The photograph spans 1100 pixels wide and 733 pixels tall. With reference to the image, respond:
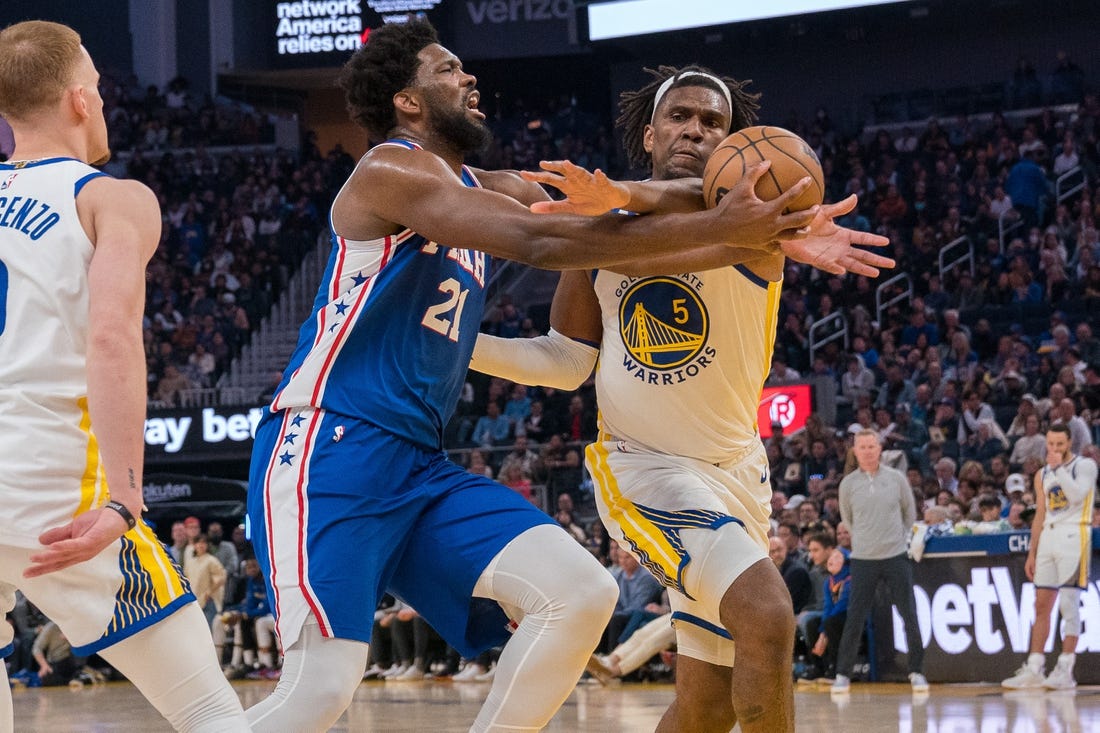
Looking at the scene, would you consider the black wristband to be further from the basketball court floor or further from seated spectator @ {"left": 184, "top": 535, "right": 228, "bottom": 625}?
seated spectator @ {"left": 184, "top": 535, "right": 228, "bottom": 625}

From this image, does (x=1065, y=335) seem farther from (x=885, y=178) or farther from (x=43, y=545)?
(x=43, y=545)

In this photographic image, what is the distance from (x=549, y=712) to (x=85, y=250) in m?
1.74

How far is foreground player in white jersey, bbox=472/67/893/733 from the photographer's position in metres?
4.52

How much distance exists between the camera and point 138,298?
3033mm

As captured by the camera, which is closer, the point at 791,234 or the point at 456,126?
the point at 791,234

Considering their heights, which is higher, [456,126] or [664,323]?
[456,126]

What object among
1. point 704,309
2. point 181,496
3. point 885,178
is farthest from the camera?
point 885,178

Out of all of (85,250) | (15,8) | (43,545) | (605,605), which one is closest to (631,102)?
(605,605)

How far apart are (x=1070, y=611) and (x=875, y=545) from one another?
58.8 inches

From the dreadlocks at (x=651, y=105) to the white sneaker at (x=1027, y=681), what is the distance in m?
6.47

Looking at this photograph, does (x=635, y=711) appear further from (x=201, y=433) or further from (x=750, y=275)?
(x=201, y=433)

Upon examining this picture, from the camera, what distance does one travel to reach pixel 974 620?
11.2 metres

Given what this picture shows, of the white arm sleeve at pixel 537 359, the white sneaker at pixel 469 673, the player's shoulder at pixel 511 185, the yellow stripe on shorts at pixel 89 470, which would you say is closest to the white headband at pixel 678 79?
the player's shoulder at pixel 511 185

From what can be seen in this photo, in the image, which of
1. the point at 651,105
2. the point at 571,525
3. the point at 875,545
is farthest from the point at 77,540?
the point at 571,525
